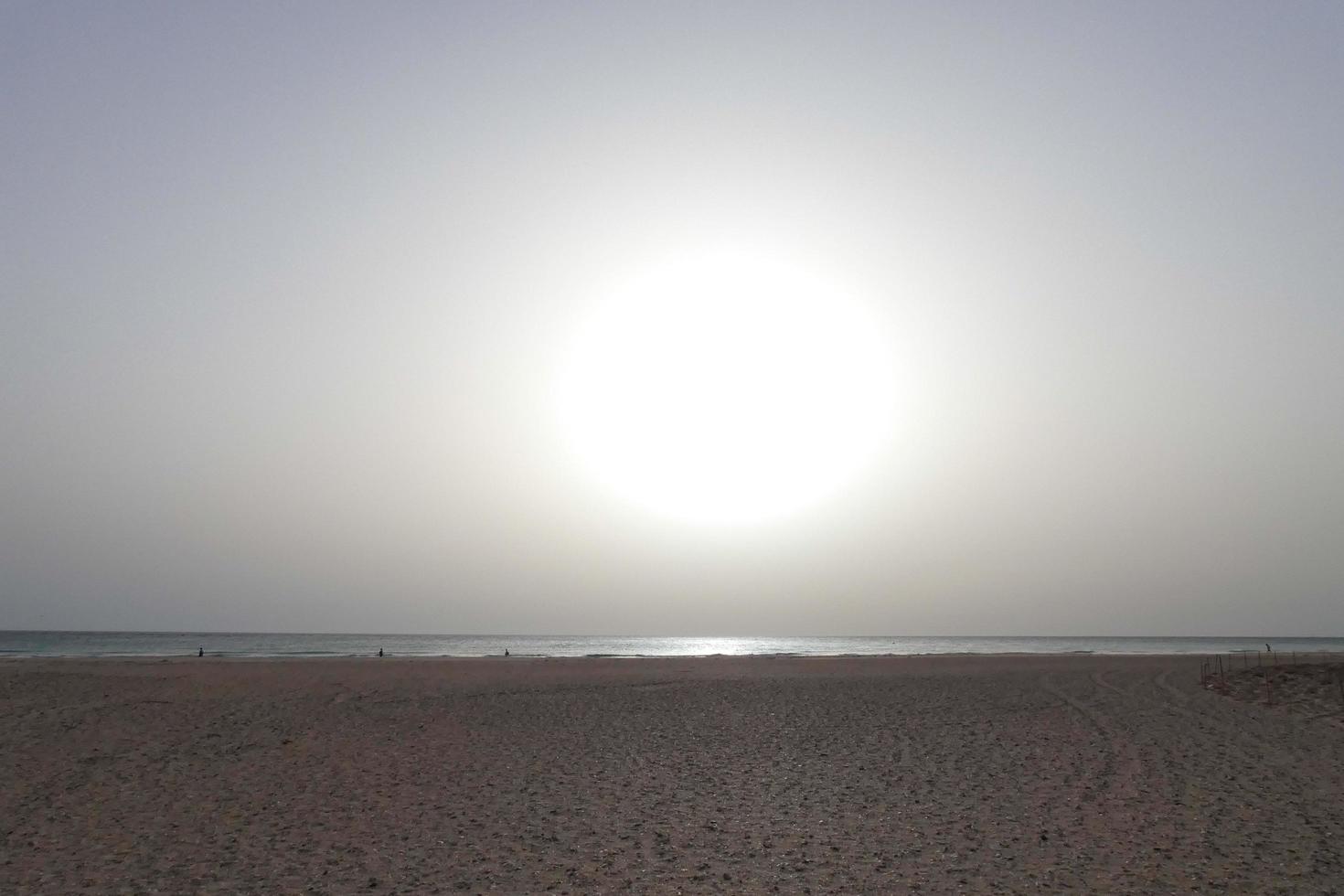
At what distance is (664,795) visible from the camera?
17688 millimetres

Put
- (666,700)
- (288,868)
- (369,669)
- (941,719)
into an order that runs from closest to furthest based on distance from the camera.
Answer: (288,868) → (941,719) → (666,700) → (369,669)

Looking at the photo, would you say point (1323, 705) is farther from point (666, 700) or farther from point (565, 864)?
point (565, 864)

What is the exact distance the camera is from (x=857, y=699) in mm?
35469

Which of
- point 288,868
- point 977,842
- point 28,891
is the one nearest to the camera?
point 28,891

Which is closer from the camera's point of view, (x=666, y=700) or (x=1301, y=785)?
(x=1301, y=785)

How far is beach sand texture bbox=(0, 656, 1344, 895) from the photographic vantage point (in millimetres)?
12617

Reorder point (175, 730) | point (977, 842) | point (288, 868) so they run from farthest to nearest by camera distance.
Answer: point (175, 730) → point (977, 842) → point (288, 868)

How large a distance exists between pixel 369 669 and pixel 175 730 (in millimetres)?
28425

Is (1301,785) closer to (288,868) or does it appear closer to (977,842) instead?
(977,842)

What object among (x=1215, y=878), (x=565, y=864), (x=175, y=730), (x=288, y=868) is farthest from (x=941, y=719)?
(x=175, y=730)

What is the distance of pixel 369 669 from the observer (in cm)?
5328

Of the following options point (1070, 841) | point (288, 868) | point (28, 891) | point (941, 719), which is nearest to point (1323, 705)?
point (941, 719)

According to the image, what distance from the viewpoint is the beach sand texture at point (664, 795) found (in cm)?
1262

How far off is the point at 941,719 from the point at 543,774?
14760 millimetres
